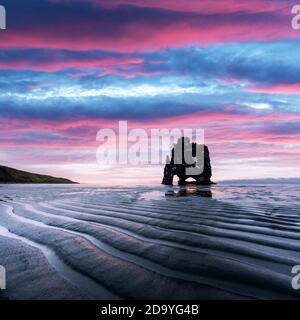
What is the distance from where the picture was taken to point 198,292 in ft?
10.4

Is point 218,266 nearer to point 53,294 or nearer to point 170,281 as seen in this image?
point 170,281

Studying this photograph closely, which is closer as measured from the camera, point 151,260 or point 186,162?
point 151,260

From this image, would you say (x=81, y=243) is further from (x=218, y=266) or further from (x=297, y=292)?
(x=297, y=292)

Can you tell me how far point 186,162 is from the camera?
9312cm

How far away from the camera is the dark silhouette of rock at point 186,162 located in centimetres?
8794

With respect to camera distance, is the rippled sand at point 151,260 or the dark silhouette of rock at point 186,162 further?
the dark silhouette of rock at point 186,162

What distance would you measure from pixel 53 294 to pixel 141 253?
1757mm

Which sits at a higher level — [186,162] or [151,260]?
[186,162]

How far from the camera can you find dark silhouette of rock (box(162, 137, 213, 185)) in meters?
87.9

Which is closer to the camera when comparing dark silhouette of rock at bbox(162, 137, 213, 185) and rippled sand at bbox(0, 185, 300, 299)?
rippled sand at bbox(0, 185, 300, 299)
